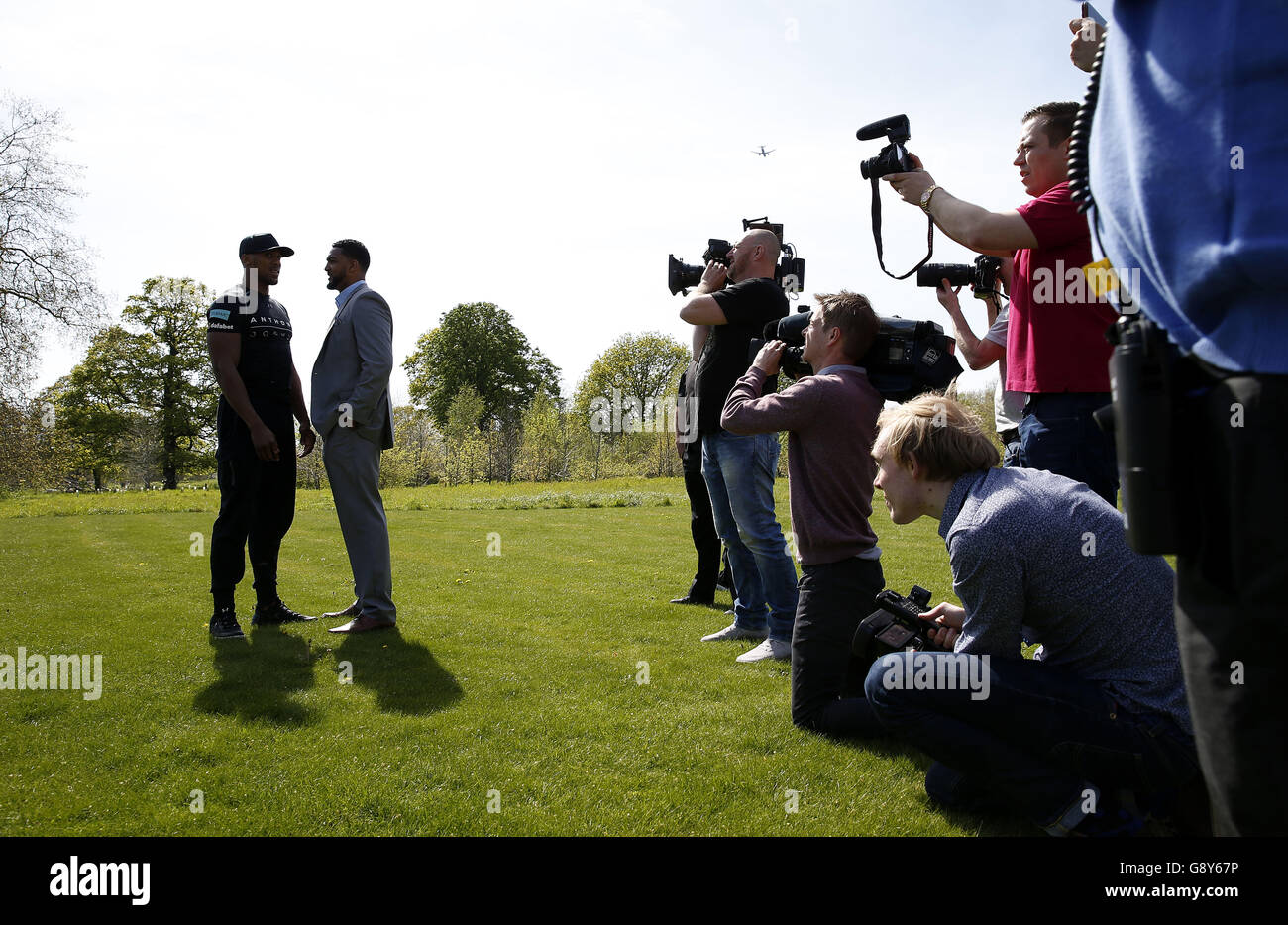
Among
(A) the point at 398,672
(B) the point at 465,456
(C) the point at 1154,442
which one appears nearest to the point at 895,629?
(C) the point at 1154,442

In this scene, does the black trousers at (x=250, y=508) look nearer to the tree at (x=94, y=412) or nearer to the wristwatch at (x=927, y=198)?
the wristwatch at (x=927, y=198)

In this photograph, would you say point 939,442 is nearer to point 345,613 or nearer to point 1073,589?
point 1073,589

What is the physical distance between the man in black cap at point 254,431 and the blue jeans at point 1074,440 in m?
4.92

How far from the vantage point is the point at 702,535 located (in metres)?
7.05

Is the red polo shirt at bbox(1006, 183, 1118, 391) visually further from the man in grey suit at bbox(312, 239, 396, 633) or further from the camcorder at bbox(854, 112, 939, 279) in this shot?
the man in grey suit at bbox(312, 239, 396, 633)

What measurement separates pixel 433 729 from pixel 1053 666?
2.65 meters

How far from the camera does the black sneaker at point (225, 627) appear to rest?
564cm

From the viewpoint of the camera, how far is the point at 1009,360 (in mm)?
3631

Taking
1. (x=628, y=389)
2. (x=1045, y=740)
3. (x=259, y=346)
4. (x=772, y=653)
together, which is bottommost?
(x=772, y=653)

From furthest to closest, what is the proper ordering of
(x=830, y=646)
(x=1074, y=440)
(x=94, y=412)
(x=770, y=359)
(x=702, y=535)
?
(x=94, y=412)
(x=702, y=535)
(x=770, y=359)
(x=830, y=646)
(x=1074, y=440)

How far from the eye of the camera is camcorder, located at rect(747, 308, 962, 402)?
154 inches

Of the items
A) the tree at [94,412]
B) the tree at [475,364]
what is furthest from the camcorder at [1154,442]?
the tree at [475,364]

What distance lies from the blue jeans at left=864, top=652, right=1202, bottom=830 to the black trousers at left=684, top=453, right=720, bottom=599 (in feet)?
13.6
